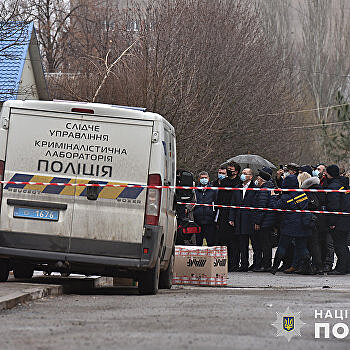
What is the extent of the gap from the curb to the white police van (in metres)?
0.33

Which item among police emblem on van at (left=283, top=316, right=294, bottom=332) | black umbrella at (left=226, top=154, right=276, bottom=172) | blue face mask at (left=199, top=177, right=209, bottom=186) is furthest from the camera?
black umbrella at (left=226, top=154, right=276, bottom=172)

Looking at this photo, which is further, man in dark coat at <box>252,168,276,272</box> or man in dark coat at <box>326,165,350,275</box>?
man in dark coat at <box>326,165,350,275</box>

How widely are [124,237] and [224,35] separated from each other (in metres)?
32.1

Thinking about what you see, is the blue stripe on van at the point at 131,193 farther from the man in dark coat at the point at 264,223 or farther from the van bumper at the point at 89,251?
the man in dark coat at the point at 264,223

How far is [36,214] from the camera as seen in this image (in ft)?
39.7

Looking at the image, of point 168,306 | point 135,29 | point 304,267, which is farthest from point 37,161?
point 135,29

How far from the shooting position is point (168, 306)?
10289 mm

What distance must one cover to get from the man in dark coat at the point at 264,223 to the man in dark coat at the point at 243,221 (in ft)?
0.48

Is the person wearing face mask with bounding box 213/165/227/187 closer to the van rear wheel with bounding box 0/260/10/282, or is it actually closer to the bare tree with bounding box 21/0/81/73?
the van rear wheel with bounding box 0/260/10/282

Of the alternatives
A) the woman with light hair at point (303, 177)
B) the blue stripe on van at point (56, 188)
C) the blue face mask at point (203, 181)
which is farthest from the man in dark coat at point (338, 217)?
the blue stripe on van at point (56, 188)

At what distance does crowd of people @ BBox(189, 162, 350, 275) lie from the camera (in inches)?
709

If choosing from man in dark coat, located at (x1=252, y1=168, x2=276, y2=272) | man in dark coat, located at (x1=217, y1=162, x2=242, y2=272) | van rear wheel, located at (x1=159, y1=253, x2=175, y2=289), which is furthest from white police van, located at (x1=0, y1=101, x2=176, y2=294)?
man in dark coat, located at (x1=217, y1=162, x2=242, y2=272)

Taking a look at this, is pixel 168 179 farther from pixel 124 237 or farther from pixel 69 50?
pixel 69 50

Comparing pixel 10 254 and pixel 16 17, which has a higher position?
pixel 16 17
